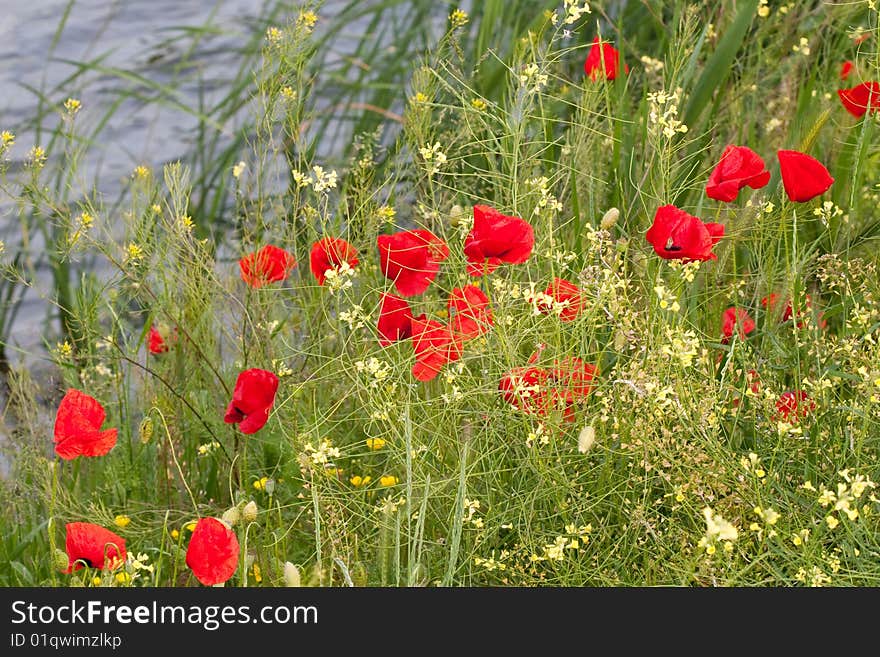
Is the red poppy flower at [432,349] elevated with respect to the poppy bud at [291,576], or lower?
elevated

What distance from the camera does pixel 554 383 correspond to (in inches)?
63.9

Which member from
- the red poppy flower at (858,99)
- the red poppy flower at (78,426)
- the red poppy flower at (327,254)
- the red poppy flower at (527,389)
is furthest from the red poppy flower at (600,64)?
the red poppy flower at (78,426)

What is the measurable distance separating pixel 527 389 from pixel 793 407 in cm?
42

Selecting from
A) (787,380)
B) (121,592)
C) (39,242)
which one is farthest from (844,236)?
(39,242)

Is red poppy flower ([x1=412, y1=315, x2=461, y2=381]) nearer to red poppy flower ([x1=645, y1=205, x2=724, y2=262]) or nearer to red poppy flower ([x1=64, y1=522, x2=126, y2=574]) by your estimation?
red poppy flower ([x1=645, y1=205, x2=724, y2=262])

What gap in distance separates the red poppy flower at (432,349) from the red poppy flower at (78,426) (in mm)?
487

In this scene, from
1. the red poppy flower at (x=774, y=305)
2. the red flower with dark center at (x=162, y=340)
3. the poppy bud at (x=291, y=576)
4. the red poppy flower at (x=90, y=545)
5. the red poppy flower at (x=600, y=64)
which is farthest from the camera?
the red flower with dark center at (x=162, y=340)

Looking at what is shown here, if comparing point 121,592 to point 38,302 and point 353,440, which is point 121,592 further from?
point 38,302

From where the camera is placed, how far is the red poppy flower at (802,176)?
64.9 inches

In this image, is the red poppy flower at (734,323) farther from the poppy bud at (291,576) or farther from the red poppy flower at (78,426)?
the red poppy flower at (78,426)

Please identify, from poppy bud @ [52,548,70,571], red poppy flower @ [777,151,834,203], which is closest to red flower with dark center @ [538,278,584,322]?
red poppy flower @ [777,151,834,203]

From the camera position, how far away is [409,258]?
169 cm

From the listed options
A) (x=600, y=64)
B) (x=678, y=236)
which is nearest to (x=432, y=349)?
(x=678, y=236)

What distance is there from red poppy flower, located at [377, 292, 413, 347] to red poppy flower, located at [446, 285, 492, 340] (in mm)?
71
